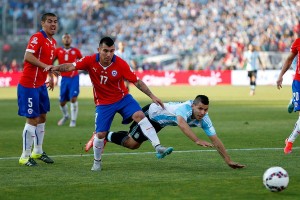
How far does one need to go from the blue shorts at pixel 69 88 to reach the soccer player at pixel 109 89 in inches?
361

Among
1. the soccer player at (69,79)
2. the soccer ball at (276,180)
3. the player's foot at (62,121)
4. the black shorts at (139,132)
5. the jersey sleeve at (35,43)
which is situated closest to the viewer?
the soccer ball at (276,180)

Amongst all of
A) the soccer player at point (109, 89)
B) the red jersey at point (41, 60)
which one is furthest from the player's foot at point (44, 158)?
the soccer player at point (109, 89)

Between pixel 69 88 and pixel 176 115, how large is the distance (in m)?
10.2

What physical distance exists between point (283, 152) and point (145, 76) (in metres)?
33.6

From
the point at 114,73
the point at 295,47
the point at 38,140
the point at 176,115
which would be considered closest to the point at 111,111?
the point at 114,73

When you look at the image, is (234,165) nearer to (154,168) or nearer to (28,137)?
(154,168)

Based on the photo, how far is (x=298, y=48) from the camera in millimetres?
13234

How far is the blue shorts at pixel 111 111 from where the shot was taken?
11398 millimetres

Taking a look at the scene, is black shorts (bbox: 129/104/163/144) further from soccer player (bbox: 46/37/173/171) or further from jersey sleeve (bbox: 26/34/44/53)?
jersey sleeve (bbox: 26/34/44/53)

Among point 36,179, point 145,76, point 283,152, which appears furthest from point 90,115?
point 145,76

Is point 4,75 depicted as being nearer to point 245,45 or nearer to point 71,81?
point 245,45

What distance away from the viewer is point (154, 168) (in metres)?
11.4

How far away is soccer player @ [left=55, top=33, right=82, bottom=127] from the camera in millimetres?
20391

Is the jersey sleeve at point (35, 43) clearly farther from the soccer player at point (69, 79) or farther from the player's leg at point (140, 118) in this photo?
the soccer player at point (69, 79)
